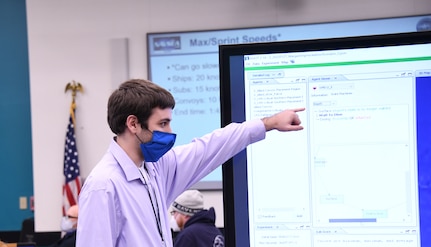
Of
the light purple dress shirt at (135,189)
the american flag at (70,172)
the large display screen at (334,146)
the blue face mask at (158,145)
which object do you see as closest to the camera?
the large display screen at (334,146)

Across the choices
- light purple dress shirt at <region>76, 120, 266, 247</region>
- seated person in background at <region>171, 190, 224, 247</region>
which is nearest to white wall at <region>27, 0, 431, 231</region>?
seated person in background at <region>171, 190, 224, 247</region>

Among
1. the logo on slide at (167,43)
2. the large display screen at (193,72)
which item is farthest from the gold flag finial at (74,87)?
the logo on slide at (167,43)

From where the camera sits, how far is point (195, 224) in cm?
363

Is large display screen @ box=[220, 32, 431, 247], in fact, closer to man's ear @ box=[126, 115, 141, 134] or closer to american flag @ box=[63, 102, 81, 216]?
man's ear @ box=[126, 115, 141, 134]

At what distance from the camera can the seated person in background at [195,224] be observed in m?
3.53

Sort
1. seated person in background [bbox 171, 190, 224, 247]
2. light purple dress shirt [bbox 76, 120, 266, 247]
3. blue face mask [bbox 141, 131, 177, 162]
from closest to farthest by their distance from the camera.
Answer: light purple dress shirt [bbox 76, 120, 266, 247] → blue face mask [bbox 141, 131, 177, 162] → seated person in background [bbox 171, 190, 224, 247]

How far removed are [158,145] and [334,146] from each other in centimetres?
68

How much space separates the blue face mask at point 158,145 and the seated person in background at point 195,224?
166 cm

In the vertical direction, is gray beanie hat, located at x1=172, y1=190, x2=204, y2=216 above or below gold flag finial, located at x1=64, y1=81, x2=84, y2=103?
below

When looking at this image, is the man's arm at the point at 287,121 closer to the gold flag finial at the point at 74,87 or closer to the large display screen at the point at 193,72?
the large display screen at the point at 193,72

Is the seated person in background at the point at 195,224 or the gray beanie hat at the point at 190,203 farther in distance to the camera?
the gray beanie hat at the point at 190,203

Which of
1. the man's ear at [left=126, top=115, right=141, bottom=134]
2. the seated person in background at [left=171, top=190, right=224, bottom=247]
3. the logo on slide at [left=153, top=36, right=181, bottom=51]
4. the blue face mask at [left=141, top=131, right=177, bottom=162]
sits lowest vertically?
the seated person in background at [left=171, top=190, right=224, bottom=247]

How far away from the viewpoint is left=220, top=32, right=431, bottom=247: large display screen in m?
1.50

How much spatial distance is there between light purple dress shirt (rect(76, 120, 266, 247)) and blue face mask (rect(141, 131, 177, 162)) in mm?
75
